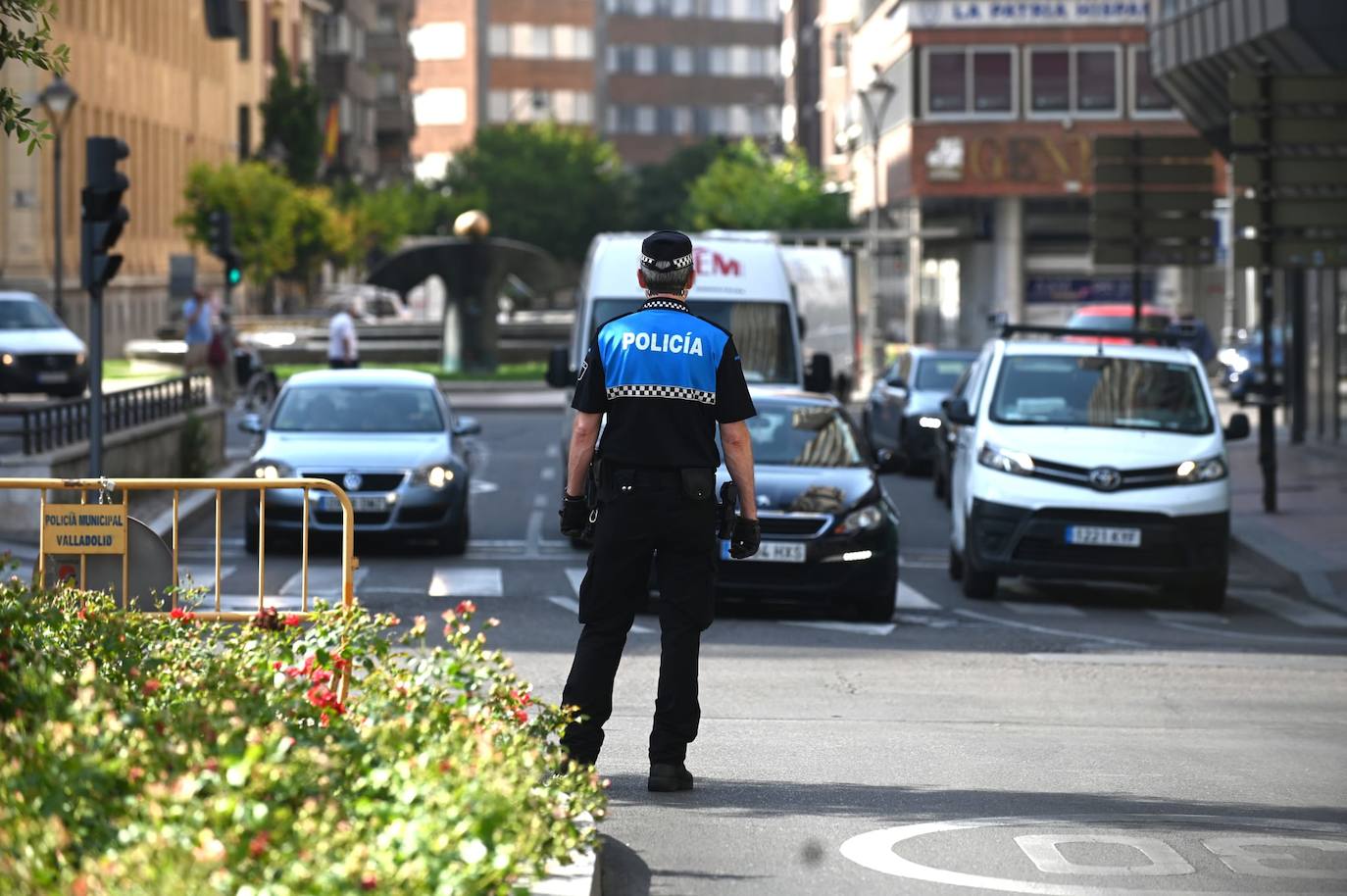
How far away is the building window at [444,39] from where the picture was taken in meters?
166

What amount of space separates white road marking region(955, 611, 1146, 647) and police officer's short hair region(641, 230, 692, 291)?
7.50 m

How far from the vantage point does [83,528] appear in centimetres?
1015

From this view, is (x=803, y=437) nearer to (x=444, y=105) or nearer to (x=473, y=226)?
(x=473, y=226)

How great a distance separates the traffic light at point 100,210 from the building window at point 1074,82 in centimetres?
5395

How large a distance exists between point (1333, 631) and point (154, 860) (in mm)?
13178

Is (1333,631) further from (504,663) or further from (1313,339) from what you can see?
(1313,339)

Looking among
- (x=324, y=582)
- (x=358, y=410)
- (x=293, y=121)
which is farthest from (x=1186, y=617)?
(x=293, y=121)

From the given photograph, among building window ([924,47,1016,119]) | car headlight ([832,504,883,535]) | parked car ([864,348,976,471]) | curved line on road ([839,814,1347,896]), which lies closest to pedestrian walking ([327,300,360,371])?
parked car ([864,348,976,471])

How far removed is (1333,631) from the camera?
16812 mm

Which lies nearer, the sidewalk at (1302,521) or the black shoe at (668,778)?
the black shoe at (668,778)

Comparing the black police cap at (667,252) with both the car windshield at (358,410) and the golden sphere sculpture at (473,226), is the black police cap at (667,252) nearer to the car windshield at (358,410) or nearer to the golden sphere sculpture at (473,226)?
the car windshield at (358,410)

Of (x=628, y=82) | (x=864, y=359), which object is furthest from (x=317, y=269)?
(x=628, y=82)

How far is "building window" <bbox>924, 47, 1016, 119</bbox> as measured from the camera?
71438 millimetres

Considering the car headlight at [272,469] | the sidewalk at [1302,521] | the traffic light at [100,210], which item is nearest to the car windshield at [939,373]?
the sidewalk at [1302,521]
